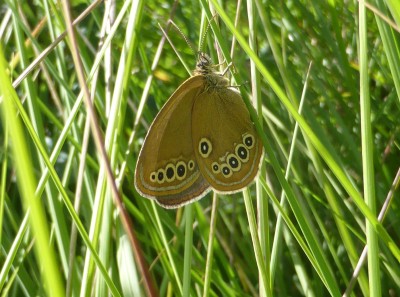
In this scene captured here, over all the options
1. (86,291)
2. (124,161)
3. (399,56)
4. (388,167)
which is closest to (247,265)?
(388,167)

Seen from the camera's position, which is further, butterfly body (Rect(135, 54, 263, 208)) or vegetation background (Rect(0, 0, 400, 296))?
butterfly body (Rect(135, 54, 263, 208))

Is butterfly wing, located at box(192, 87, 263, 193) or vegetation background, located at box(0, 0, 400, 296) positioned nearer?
vegetation background, located at box(0, 0, 400, 296)

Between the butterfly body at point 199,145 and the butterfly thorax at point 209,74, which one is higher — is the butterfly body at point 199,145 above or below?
below

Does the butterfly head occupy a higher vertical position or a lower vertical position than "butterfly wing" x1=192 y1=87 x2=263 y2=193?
higher

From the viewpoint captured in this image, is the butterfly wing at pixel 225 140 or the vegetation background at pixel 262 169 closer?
the vegetation background at pixel 262 169

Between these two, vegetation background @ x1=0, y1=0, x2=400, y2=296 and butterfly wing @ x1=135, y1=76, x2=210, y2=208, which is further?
butterfly wing @ x1=135, y1=76, x2=210, y2=208

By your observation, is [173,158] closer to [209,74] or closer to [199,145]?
[199,145]
